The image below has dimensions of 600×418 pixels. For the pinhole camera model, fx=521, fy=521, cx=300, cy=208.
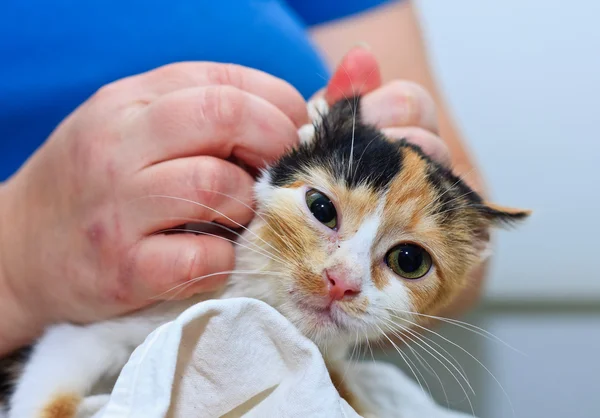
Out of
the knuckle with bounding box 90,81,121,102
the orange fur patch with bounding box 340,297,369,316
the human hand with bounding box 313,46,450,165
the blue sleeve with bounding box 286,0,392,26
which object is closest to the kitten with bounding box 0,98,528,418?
the orange fur patch with bounding box 340,297,369,316

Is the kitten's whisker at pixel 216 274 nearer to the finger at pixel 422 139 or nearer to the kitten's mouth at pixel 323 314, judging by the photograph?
the kitten's mouth at pixel 323 314

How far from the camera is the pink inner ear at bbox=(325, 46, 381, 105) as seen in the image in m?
0.82

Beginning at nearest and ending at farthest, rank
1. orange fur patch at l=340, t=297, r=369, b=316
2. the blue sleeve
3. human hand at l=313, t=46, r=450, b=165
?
orange fur patch at l=340, t=297, r=369, b=316 < human hand at l=313, t=46, r=450, b=165 < the blue sleeve

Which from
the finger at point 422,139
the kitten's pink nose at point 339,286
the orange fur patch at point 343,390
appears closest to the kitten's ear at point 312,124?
the finger at point 422,139

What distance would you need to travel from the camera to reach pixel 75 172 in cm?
70

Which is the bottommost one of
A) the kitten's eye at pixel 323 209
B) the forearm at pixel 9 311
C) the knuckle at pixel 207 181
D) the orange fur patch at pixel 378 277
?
the forearm at pixel 9 311

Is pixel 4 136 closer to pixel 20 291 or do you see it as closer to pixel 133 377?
pixel 20 291

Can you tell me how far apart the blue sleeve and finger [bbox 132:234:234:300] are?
3.56 feet

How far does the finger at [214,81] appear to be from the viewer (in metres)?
0.72

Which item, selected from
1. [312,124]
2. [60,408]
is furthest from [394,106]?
[60,408]

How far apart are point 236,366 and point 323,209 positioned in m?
0.23

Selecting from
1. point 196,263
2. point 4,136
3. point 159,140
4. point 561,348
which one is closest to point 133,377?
point 196,263

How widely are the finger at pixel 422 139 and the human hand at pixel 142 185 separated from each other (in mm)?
174

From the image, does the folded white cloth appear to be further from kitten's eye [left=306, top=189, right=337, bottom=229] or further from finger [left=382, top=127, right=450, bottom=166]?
finger [left=382, top=127, right=450, bottom=166]
